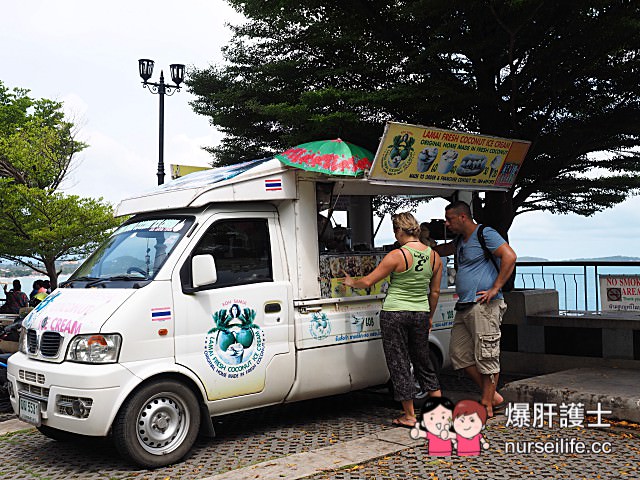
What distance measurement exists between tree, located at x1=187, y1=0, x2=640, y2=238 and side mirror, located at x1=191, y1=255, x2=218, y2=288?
3.88m

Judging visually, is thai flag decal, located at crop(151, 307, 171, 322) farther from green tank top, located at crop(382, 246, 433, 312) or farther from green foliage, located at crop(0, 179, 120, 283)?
green foliage, located at crop(0, 179, 120, 283)

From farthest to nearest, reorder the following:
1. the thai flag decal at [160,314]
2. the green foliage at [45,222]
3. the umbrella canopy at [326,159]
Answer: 1. the green foliage at [45,222]
2. the umbrella canopy at [326,159]
3. the thai flag decal at [160,314]

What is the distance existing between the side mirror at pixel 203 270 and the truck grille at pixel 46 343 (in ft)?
3.87

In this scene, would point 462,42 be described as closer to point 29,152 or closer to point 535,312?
point 535,312

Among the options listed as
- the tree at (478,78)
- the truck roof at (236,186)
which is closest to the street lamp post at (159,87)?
the tree at (478,78)

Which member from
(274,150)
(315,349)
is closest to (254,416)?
(315,349)

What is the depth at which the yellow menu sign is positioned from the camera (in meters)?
6.67

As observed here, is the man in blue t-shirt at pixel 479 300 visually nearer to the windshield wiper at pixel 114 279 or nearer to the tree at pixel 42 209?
the windshield wiper at pixel 114 279

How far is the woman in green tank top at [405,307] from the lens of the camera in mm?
6426

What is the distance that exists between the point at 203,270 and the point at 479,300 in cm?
266

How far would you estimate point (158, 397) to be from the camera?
5.60 meters

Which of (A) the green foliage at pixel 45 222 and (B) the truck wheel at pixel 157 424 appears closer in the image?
(B) the truck wheel at pixel 157 424

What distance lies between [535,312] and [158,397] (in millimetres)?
6064

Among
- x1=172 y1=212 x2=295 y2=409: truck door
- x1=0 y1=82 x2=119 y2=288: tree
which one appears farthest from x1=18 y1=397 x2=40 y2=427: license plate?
x1=0 y1=82 x2=119 y2=288: tree
